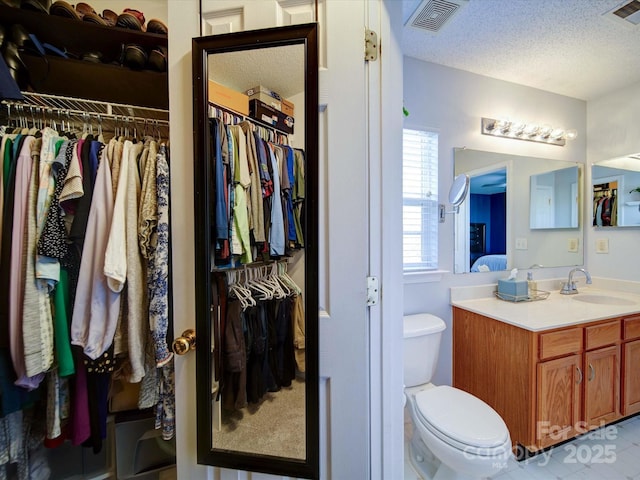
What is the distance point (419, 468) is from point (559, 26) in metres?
2.61

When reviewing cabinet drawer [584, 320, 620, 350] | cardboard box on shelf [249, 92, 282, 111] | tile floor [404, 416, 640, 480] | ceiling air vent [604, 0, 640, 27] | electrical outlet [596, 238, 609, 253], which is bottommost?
tile floor [404, 416, 640, 480]

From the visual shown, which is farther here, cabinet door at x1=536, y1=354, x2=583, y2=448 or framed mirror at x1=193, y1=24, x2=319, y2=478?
cabinet door at x1=536, y1=354, x2=583, y2=448

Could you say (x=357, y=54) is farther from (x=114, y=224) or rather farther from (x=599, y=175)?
(x=599, y=175)

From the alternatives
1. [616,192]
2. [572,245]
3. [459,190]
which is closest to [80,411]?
[459,190]

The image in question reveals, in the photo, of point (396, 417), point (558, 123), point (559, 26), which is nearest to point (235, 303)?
point (396, 417)

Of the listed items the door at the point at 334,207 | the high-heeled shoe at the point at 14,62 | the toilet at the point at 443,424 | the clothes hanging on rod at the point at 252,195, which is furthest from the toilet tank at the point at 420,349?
the high-heeled shoe at the point at 14,62

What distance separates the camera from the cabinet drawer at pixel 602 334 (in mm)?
1422

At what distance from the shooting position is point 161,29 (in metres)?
1.04

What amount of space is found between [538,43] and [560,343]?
1.79 metres

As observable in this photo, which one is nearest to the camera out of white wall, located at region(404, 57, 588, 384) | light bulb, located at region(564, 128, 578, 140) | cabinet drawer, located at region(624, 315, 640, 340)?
cabinet drawer, located at region(624, 315, 640, 340)

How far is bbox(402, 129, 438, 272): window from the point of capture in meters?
1.69

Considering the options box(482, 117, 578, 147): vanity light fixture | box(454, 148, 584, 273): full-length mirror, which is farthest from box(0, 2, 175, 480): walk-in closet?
box(482, 117, 578, 147): vanity light fixture

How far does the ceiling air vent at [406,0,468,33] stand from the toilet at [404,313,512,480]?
173 cm

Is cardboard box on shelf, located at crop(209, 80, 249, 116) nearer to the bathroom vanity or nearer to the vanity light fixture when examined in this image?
the bathroom vanity
